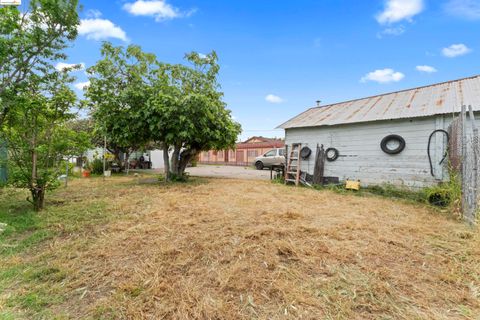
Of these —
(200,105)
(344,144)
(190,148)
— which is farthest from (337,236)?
(190,148)

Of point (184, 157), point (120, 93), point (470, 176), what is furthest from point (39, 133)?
point (470, 176)

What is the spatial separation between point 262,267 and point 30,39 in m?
4.95

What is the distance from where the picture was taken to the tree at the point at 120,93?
8102 millimetres

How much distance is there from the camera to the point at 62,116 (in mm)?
4766

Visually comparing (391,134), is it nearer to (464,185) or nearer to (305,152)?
(305,152)

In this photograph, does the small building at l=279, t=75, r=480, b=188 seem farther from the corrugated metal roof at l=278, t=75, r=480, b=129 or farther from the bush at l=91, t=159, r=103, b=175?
the bush at l=91, t=159, r=103, b=175

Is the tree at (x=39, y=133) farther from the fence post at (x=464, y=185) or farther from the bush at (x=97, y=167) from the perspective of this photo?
the bush at (x=97, y=167)

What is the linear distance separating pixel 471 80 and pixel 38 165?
37.2ft

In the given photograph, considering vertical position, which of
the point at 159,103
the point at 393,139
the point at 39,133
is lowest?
the point at 393,139

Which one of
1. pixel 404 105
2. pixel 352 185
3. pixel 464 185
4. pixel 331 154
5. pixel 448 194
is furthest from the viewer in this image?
pixel 331 154

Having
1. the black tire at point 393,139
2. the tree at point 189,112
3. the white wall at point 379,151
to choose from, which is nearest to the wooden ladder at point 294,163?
the white wall at point 379,151

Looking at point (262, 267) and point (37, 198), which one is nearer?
point (262, 267)

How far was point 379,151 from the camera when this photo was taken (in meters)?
7.05

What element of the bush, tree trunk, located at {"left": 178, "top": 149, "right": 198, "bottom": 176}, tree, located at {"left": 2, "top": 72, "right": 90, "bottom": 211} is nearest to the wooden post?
tree trunk, located at {"left": 178, "top": 149, "right": 198, "bottom": 176}
